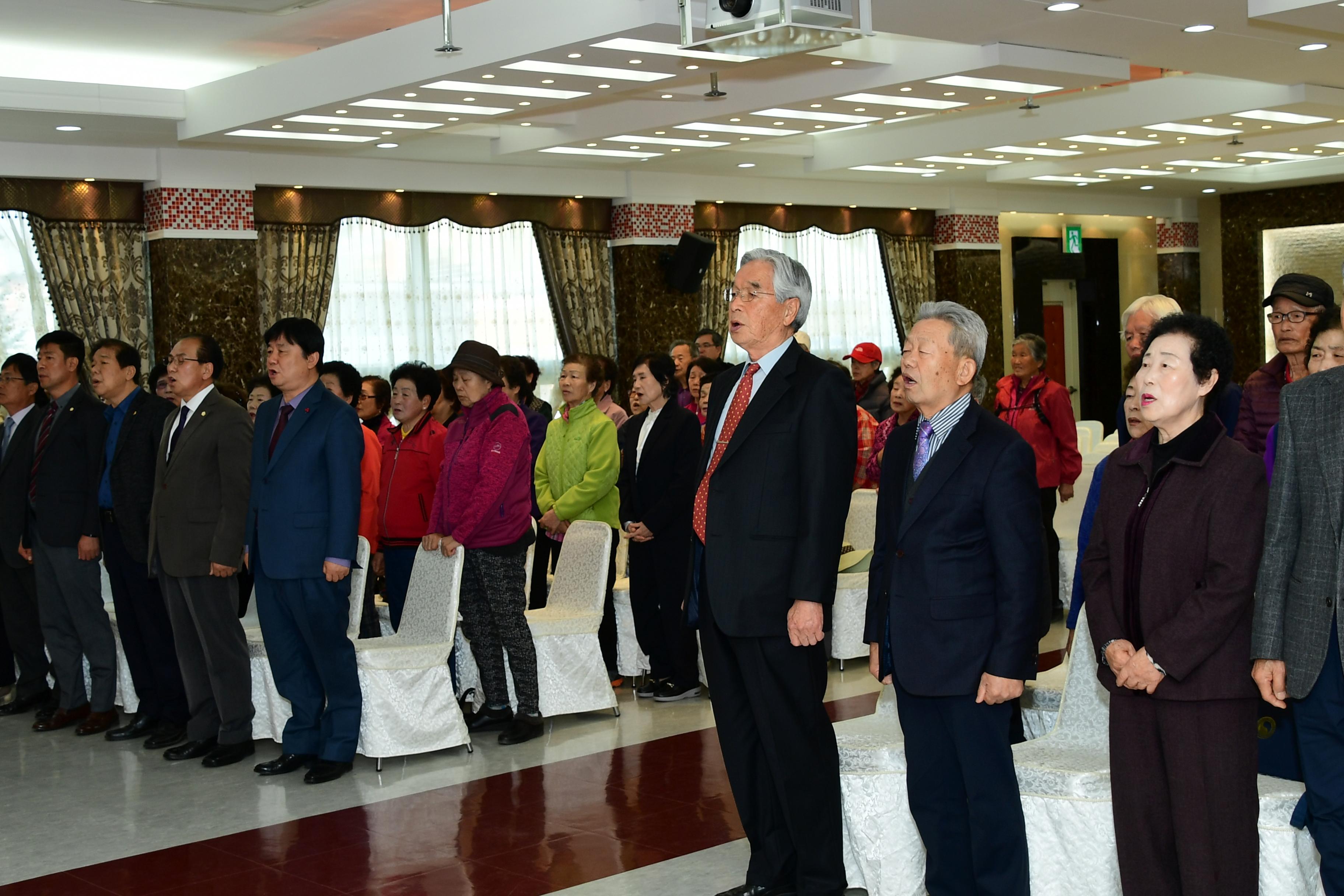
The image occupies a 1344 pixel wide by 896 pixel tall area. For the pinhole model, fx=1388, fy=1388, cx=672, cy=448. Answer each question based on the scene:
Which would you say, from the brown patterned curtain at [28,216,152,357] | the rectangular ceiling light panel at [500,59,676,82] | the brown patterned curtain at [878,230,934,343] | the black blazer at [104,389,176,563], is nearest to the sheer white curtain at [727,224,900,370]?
the brown patterned curtain at [878,230,934,343]

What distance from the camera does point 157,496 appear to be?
6.16 metres

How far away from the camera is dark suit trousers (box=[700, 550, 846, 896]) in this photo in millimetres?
3914

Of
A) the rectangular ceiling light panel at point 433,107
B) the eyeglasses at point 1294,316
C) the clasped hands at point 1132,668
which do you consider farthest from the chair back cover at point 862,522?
the clasped hands at point 1132,668

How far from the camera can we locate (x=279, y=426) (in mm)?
5883

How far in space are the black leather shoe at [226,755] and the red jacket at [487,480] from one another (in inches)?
49.7

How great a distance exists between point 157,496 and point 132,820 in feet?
4.86

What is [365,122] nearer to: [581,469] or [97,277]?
[97,277]

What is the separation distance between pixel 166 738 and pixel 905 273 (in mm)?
12801

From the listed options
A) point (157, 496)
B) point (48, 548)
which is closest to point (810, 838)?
point (157, 496)

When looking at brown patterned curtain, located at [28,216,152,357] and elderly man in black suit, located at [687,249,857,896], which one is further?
brown patterned curtain, located at [28,216,152,357]

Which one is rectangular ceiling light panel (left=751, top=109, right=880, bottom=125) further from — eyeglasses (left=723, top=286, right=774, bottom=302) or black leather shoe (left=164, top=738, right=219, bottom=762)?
eyeglasses (left=723, top=286, right=774, bottom=302)

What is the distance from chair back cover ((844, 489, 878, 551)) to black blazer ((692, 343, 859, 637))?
373cm

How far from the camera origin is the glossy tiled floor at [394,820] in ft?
15.0

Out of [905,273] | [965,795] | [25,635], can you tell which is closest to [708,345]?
[25,635]
